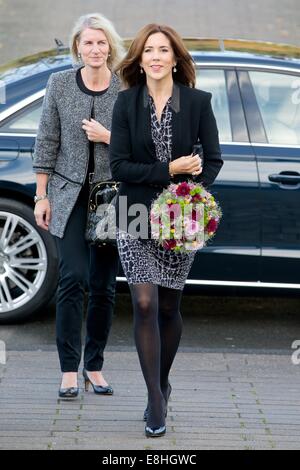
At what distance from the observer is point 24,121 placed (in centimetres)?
771

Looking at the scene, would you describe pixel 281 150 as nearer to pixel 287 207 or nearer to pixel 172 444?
pixel 287 207

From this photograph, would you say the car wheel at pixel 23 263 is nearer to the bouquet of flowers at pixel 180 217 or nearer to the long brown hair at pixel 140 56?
the long brown hair at pixel 140 56

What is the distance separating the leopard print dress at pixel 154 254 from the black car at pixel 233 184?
1951 mm

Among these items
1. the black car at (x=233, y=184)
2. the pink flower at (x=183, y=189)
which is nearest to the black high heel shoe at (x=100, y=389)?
the pink flower at (x=183, y=189)

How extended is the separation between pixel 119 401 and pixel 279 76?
263 centimetres

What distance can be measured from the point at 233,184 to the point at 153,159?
2032 mm

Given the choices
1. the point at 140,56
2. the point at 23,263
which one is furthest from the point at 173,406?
the point at 23,263

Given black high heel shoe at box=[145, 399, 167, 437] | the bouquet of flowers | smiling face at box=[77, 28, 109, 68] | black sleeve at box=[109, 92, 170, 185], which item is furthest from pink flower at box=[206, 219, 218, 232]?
smiling face at box=[77, 28, 109, 68]

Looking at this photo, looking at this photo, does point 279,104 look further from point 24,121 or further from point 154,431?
point 154,431

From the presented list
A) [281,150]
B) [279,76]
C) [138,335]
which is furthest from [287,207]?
[138,335]

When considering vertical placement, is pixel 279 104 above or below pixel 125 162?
above

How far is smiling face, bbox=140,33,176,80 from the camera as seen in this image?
216 inches

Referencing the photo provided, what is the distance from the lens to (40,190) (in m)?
6.12

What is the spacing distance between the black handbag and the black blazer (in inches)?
13.8
